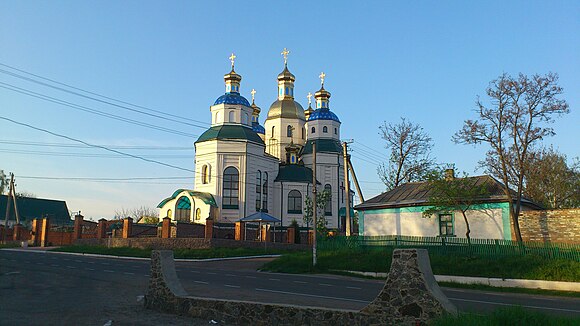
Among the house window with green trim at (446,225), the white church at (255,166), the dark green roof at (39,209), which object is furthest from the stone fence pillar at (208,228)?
the dark green roof at (39,209)

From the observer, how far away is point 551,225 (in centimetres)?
2336

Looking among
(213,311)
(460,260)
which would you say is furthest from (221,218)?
(213,311)

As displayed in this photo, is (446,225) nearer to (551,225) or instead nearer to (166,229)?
(551,225)

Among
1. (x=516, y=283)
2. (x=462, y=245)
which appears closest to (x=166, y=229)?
(x=462, y=245)

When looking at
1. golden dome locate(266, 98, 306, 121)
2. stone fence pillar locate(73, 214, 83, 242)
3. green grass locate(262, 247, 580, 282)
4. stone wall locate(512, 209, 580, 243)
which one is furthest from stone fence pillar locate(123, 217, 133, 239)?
stone wall locate(512, 209, 580, 243)

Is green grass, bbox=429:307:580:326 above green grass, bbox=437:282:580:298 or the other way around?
above

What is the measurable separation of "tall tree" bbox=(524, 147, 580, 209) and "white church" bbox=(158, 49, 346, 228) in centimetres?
1925

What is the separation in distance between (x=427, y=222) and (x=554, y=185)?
19.6m

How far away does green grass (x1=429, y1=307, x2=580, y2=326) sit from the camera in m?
6.92

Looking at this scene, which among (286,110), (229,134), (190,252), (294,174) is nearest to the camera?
(190,252)

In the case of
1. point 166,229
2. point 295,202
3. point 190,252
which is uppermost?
point 295,202

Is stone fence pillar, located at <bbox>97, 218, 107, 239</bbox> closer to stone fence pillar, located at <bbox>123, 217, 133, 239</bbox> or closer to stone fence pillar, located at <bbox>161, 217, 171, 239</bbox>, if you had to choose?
stone fence pillar, located at <bbox>123, 217, 133, 239</bbox>

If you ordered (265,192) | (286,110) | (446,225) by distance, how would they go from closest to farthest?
(446,225) → (265,192) → (286,110)

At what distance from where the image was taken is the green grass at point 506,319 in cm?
692
